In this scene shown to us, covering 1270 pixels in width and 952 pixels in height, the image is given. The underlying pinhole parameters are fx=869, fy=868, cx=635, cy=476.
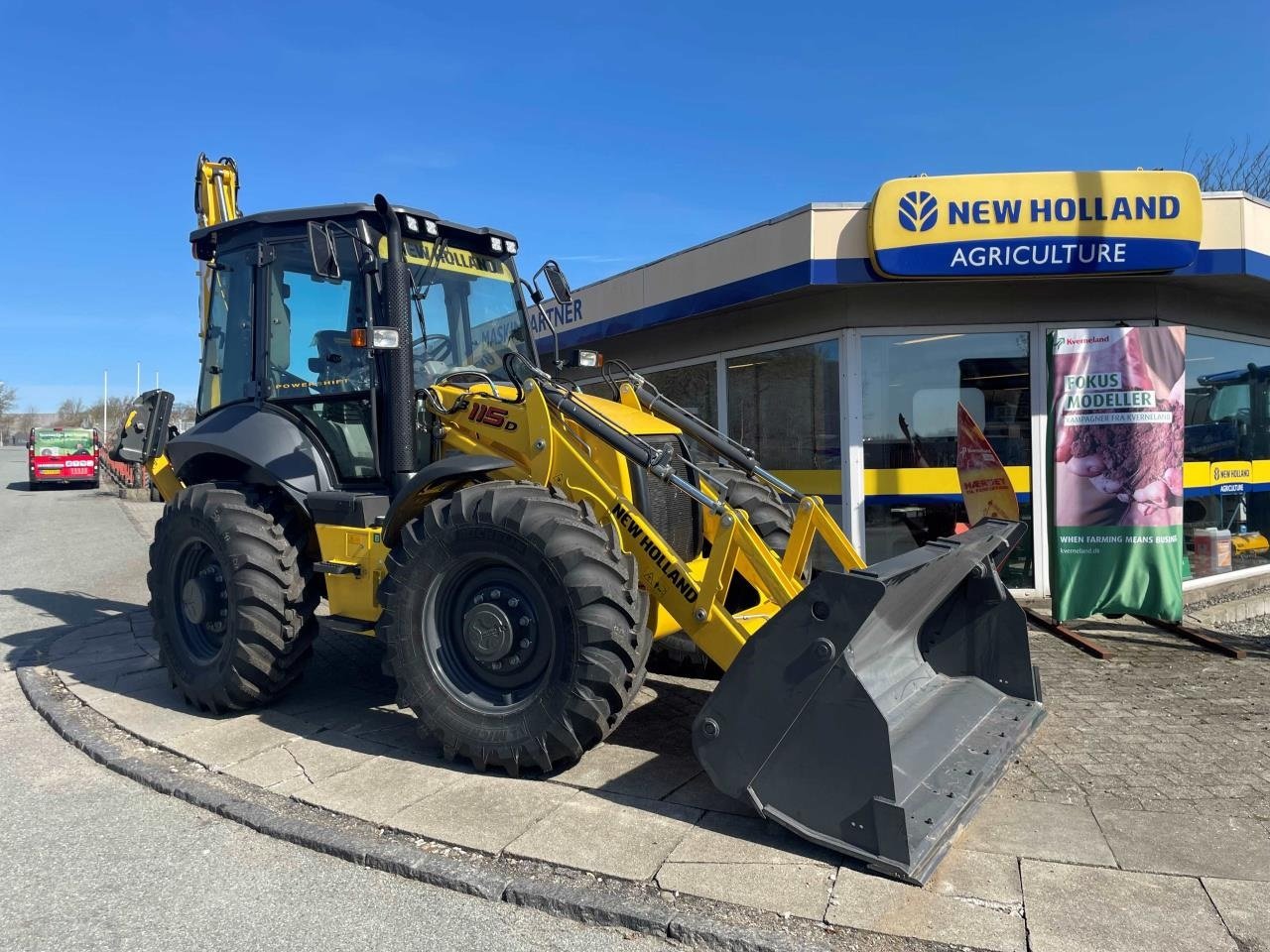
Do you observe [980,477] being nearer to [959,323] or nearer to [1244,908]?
[959,323]

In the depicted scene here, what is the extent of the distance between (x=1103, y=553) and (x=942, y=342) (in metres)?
2.44

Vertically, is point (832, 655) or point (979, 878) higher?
point (832, 655)

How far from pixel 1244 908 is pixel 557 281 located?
4600 millimetres

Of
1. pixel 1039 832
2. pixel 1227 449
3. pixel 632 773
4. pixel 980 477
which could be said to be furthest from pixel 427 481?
pixel 1227 449

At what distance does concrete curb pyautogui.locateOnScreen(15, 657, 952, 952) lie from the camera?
276cm

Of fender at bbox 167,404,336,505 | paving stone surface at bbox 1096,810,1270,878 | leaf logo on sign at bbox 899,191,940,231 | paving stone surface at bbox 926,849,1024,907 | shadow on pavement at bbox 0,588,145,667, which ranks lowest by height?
paving stone surface at bbox 1096,810,1270,878

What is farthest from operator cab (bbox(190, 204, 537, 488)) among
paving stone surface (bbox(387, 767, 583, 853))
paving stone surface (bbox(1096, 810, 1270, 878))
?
paving stone surface (bbox(1096, 810, 1270, 878))

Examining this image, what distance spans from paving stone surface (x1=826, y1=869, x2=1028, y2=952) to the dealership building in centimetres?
442

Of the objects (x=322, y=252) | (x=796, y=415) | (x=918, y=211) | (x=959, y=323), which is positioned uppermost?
(x=918, y=211)

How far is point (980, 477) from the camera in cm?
696

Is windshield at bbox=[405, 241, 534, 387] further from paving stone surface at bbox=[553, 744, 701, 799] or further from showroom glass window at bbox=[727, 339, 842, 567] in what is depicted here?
showroom glass window at bbox=[727, 339, 842, 567]

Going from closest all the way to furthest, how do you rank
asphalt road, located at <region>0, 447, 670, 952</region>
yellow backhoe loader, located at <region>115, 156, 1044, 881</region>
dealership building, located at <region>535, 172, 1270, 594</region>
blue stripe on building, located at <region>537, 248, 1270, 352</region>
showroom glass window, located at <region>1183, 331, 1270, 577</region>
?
1. asphalt road, located at <region>0, 447, 670, 952</region>
2. yellow backhoe loader, located at <region>115, 156, 1044, 881</region>
3. dealership building, located at <region>535, 172, 1270, 594</region>
4. blue stripe on building, located at <region>537, 248, 1270, 352</region>
5. showroom glass window, located at <region>1183, 331, 1270, 577</region>

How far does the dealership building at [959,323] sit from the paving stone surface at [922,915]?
174 inches

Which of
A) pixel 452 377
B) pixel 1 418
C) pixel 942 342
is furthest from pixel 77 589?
pixel 1 418
